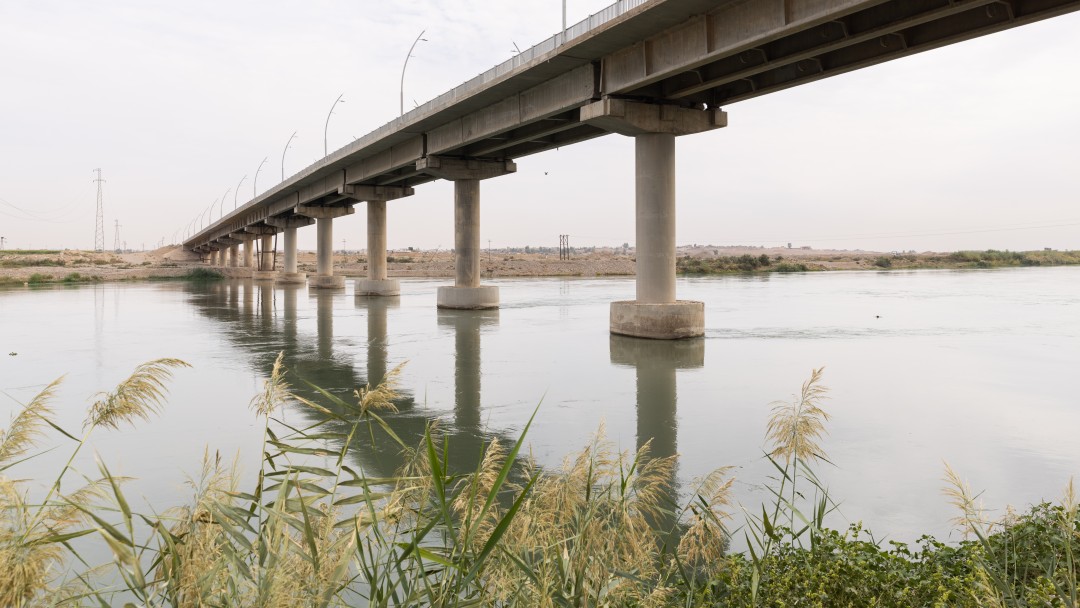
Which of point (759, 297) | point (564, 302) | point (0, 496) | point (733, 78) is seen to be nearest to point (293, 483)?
point (0, 496)

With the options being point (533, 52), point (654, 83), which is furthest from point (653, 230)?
point (533, 52)

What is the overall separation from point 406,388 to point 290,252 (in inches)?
2515

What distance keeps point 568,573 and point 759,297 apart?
40.3 m

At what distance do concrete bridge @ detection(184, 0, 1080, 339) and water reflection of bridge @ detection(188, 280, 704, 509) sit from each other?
368 centimetres

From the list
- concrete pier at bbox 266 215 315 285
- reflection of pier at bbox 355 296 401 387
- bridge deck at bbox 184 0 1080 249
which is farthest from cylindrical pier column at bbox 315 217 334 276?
bridge deck at bbox 184 0 1080 249

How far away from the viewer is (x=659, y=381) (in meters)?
14.4

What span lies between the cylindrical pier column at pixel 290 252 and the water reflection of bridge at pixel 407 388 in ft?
132

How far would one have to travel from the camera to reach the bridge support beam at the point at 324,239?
58812mm

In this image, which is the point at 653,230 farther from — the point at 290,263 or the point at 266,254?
the point at 266,254

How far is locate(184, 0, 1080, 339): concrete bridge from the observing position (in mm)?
17750

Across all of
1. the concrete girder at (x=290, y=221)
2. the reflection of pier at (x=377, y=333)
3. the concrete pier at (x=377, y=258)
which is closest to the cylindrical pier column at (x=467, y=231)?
the reflection of pier at (x=377, y=333)

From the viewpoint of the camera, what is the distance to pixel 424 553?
3.15 metres

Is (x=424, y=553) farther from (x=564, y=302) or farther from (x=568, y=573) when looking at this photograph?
(x=564, y=302)

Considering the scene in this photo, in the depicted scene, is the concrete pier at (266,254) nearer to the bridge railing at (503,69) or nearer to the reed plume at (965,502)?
the bridge railing at (503,69)
